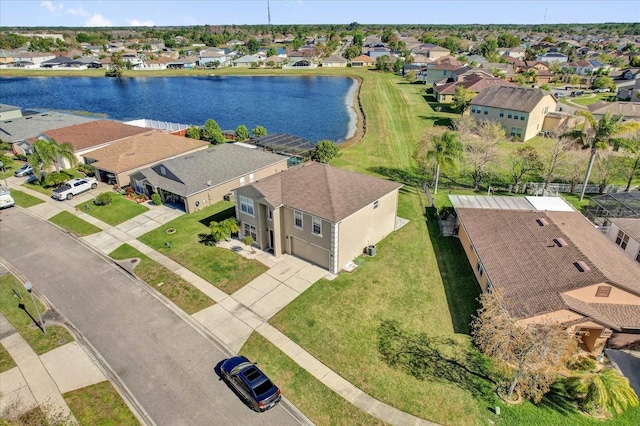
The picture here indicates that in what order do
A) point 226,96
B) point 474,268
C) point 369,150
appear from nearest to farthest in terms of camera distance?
point 474,268
point 369,150
point 226,96

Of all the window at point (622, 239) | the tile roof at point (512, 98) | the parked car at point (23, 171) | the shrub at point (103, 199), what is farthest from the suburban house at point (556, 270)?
the parked car at point (23, 171)

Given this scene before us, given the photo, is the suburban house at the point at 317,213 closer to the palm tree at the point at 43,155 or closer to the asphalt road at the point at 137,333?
the asphalt road at the point at 137,333

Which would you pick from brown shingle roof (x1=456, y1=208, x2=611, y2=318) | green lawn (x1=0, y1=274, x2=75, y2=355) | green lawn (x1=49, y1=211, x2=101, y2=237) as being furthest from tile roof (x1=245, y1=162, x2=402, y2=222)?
green lawn (x1=49, y1=211, x2=101, y2=237)

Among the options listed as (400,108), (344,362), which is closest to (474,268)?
(344,362)

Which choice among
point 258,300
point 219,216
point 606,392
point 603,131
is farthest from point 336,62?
point 606,392

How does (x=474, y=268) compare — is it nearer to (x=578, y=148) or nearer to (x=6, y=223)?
(x=578, y=148)
